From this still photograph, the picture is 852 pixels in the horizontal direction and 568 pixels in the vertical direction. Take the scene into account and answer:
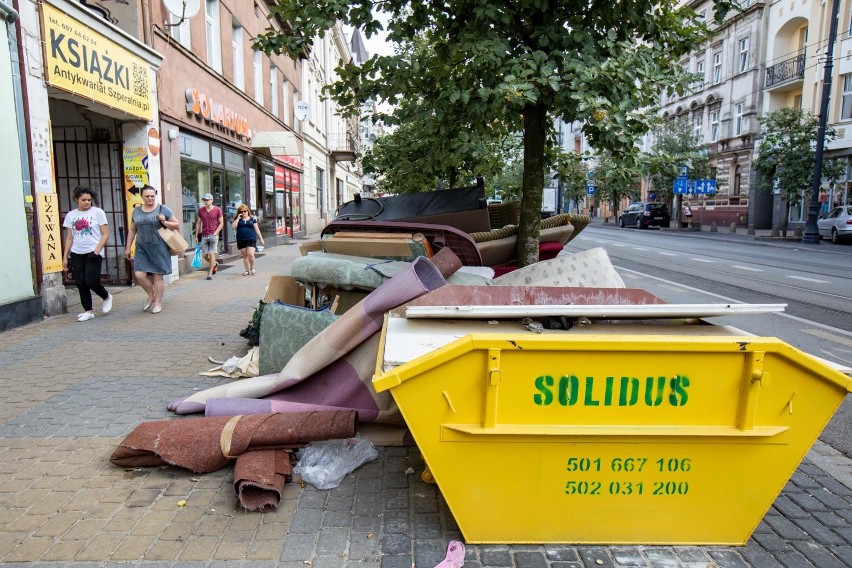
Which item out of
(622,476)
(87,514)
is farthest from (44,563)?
(622,476)

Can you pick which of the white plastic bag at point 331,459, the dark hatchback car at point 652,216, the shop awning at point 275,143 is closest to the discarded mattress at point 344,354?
the white plastic bag at point 331,459

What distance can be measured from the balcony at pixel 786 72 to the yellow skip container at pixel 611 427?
35.5 metres

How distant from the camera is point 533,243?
5.54 m

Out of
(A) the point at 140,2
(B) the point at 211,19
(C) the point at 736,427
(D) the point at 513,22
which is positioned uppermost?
(B) the point at 211,19

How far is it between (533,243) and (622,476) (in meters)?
3.25

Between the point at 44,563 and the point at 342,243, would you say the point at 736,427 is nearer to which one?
the point at 44,563

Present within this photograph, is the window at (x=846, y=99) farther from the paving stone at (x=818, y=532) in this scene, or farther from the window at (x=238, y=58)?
the paving stone at (x=818, y=532)

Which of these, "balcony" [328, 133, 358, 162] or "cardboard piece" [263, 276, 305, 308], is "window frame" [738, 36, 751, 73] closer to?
"balcony" [328, 133, 358, 162]

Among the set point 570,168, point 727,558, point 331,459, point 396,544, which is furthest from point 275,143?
point 727,558

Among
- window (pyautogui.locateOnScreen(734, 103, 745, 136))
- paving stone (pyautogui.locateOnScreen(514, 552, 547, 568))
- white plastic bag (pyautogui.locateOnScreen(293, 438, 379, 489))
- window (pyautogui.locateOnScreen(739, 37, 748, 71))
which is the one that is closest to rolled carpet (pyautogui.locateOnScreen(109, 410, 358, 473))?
white plastic bag (pyautogui.locateOnScreen(293, 438, 379, 489))

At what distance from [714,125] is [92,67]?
134 feet

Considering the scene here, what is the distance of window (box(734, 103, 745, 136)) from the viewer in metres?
36.3

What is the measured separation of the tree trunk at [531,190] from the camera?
5.37m

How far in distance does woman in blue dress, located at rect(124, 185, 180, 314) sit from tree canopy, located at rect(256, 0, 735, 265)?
3.18m
